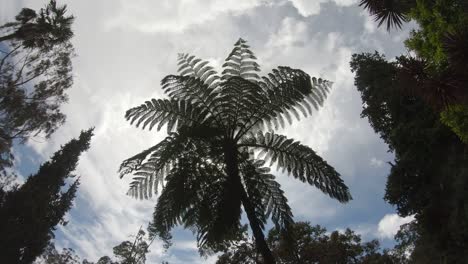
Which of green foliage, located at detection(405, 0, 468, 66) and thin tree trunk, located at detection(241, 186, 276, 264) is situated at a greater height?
green foliage, located at detection(405, 0, 468, 66)

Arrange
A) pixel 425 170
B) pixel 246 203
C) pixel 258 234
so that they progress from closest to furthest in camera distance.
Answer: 1. pixel 258 234
2. pixel 246 203
3. pixel 425 170

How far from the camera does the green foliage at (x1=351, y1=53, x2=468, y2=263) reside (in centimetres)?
1052

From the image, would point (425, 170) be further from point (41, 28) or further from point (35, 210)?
point (35, 210)

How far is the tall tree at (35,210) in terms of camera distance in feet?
83.1

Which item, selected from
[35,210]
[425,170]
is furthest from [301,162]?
[35,210]

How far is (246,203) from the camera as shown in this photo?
20.9ft

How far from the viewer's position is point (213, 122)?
7.50 meters

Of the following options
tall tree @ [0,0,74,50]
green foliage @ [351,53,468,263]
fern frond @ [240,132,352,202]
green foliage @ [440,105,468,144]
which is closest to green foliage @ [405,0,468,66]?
green foliage @ [440,105,468,144]

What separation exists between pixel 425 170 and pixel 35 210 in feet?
90.0

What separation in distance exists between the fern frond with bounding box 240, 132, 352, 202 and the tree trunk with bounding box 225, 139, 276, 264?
0.53m

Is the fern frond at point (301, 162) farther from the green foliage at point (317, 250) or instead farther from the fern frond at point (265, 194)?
the green foliage at point (317, 250)

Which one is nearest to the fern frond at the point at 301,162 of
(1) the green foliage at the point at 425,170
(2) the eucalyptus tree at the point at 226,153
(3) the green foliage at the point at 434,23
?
(2) the eucalyptus tree at the point at 226,153

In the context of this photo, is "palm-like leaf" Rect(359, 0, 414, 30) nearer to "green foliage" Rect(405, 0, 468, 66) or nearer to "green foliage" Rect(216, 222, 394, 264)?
"green foliage" Rect(405, 0, 468, 66)

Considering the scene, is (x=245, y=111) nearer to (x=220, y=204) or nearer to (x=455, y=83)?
(x=220, y=204)
